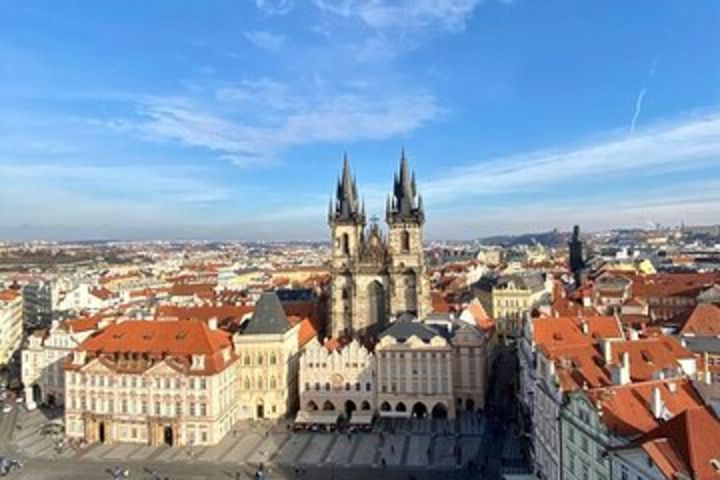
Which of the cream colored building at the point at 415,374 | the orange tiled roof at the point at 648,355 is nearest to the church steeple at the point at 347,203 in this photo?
the cream colored building at the point at 415,374

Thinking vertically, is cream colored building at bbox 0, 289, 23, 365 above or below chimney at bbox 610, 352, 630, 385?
below

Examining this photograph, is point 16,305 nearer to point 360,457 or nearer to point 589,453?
point 360,457

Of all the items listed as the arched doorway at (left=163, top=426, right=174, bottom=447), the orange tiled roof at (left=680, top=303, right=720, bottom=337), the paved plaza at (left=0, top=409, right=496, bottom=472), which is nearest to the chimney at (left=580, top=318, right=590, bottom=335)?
the paved plaza at (left=0, top=409, right=496, bottom=472)

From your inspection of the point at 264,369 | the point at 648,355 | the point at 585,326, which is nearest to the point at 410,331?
the point at 264,369

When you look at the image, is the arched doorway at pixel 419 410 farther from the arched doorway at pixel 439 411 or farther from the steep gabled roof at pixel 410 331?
the steep gabled roof at pixel 410 331

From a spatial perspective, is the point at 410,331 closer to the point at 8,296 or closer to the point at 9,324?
the point at 9,324

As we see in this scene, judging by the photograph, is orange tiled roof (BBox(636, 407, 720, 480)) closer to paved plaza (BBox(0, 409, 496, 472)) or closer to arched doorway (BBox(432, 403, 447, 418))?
paved plaza (BBox(0, 409, 496, 472))
